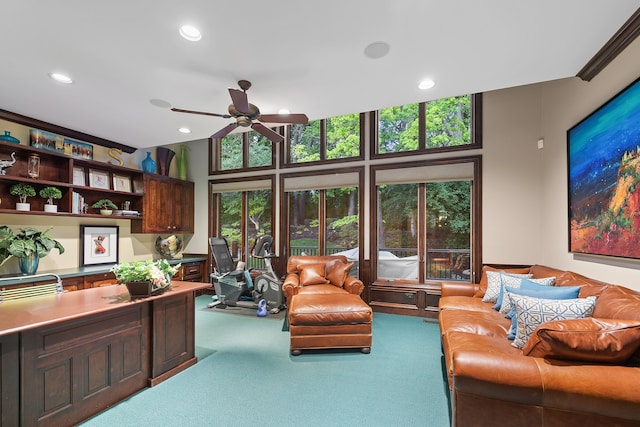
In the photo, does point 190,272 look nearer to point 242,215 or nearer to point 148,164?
point 242,215

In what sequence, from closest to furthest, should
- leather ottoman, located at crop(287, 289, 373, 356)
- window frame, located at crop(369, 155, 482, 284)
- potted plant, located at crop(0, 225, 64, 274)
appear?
leather ottoman, located at crop(287, 289, 373, 356), potted plant, located at crop(0, 225, 64, 274), window frame, located at crop(369, 155, 482, 284)

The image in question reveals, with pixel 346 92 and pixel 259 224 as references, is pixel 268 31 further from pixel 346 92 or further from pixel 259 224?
pixel 259 224

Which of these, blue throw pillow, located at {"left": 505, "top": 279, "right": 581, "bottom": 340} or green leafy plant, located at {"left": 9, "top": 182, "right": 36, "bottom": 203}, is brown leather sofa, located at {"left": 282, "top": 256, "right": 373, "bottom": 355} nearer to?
blue throw pillow, located at {"left": 505, "top": 279, "right": 581, "bottom": 340}

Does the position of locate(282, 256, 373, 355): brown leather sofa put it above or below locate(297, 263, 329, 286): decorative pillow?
below

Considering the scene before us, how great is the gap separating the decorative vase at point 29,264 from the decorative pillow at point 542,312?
202 inches

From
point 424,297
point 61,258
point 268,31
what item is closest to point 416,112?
point 424,297

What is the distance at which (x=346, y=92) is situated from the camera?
3014mm

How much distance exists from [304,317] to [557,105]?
3.70m

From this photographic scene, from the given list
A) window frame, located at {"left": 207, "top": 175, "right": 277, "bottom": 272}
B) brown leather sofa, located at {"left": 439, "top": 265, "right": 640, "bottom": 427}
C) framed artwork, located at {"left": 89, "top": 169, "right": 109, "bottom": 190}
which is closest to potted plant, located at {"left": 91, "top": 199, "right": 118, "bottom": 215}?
framed artwork, located at {"left": 89, "top": 169, "right": 109, "bottom": 190}

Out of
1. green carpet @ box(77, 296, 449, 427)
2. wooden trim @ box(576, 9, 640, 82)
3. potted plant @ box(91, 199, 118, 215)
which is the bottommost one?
green carpet @ box(77, 296, 449, 427)

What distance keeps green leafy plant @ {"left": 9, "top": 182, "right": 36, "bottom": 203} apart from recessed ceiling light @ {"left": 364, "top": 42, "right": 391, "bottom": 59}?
14.2 ft

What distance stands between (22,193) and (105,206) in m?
1.04

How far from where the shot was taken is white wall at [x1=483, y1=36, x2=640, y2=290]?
3.28 m

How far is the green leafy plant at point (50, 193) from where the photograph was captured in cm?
387
